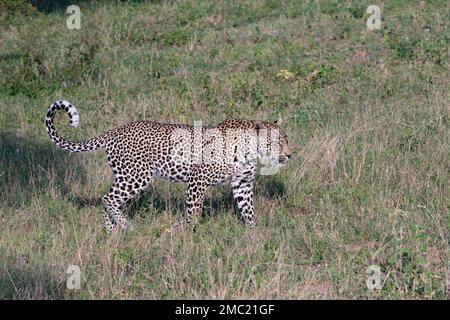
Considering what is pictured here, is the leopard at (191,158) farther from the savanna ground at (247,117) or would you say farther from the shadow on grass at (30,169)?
the shadow on grass at (30,169)

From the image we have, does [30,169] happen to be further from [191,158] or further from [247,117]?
[247,117]

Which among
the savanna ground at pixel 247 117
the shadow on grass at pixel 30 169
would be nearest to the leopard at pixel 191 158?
the savanna ground at pixel 247 117

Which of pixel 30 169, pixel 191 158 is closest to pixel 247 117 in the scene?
pixel 30 169

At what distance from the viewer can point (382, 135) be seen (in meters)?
11.4

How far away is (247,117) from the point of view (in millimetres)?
13016

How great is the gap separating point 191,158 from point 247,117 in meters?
3.70

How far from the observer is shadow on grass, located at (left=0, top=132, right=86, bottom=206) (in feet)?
33.7

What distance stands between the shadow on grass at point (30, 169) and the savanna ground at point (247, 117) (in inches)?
1.3

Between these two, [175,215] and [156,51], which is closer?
[175,215]

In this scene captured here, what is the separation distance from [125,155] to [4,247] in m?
1.54

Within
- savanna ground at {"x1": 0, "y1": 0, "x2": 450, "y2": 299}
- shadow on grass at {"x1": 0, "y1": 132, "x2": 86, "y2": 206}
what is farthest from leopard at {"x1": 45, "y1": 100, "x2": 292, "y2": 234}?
shadow on grass at {"x1": 0, "y1": 132, "x2": 86, "y2": 206}

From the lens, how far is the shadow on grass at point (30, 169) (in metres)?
10.3
